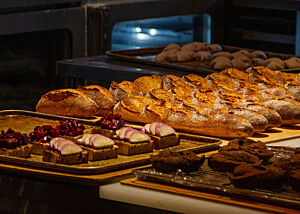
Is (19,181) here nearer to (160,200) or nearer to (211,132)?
(160,200)

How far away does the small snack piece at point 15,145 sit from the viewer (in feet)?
7.76

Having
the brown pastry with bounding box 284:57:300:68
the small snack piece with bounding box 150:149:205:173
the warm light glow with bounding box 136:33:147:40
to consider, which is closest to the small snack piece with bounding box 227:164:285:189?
the small snack piece with bounding box 150:149:205:173

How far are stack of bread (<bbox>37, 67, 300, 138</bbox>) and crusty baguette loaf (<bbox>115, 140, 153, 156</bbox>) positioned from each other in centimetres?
38

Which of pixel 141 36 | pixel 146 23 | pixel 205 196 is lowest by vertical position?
pixel 205 196

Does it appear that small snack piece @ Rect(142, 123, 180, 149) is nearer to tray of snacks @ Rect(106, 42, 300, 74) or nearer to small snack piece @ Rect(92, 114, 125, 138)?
small snack piece @ Rect(92, 114, 125, 138)

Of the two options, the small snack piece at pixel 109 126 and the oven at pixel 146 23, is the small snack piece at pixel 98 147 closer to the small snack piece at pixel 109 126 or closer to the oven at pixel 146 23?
the small snack piece at pixel 109 126

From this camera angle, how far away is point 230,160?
2.16m

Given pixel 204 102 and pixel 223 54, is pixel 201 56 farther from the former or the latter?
pixel 204 102

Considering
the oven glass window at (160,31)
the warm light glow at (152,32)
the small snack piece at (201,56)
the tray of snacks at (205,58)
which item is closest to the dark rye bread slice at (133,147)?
the tray of snacks at (205,58)

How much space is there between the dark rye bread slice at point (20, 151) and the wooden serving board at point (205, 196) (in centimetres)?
43

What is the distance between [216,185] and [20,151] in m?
0.78

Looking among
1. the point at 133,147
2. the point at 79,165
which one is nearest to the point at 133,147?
the point at 133,147

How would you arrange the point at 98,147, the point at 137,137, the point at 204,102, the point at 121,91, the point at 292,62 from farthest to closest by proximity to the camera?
the point at 292,62 < the point at 121,91 < the point at 204,102 < the point at 137,137 < the point at 98,147

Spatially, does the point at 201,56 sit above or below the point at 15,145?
above
